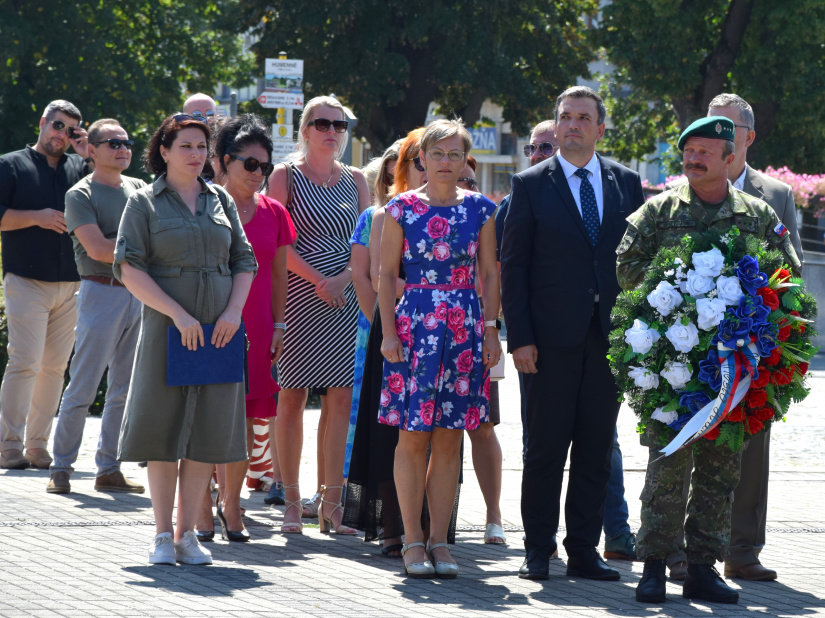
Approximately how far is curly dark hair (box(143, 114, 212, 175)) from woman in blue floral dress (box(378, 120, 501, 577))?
105 cm

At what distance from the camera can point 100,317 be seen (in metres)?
8.06

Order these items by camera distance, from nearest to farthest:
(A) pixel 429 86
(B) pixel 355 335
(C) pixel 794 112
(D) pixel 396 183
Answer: (D) pixel 396 183
(B) pixel 355 335
(C) pixel 794 112
(A) pixel 429 86

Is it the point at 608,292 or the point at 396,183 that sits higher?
the point at 396,183

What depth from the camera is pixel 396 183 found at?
668 cm

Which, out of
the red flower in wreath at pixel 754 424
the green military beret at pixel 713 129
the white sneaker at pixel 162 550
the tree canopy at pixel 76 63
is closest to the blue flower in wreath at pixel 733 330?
the red flower in wreath at pixel 754 424

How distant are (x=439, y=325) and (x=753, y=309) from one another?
57.9 inches

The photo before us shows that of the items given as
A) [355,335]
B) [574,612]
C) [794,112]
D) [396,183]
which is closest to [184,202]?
[396,183]

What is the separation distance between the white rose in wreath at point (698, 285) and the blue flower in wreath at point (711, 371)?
0.25m

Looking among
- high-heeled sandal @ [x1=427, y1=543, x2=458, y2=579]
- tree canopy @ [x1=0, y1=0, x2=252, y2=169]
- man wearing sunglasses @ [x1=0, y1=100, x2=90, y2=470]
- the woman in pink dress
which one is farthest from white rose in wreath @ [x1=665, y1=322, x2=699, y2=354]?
tree canopy @ [x1=0, y1=0, x2=252, y2=169]

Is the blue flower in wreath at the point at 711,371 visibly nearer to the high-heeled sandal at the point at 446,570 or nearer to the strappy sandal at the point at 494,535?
the high-heeled sandal at the point at 446,570

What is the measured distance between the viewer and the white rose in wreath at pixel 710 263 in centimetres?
525

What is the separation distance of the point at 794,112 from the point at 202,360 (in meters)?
27.1

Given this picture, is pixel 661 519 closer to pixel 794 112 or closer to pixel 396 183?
pixel 396 183

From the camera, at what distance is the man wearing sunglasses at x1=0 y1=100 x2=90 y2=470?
8.58 meters
